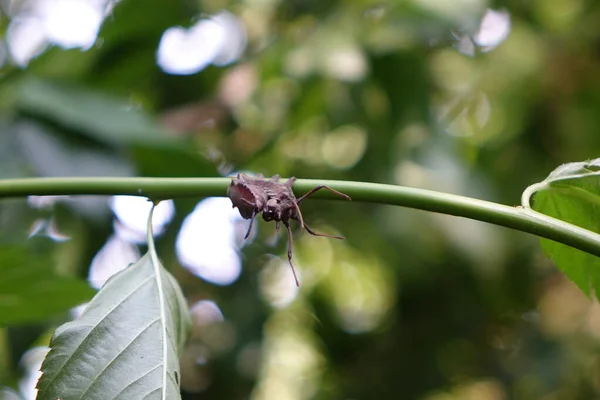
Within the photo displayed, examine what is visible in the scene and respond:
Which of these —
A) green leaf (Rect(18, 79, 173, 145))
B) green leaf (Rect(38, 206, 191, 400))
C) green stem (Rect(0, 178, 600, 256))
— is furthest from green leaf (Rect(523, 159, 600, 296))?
green leaf (Rect(18, 79, 173, 145))

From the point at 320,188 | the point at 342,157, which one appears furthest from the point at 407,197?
the point at 342,157

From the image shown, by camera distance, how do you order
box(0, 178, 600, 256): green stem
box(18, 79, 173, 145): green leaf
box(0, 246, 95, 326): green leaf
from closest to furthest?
box(0, 178, 600, 256): green stem → box(0, 246, 95, 326): green leaf → box(18, 79, 173, 145): green leaf

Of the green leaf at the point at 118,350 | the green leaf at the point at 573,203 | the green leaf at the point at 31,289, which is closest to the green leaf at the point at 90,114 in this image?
the green leaf at the point at 31,289

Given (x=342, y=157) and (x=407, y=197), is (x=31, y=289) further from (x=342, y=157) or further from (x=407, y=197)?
(x=342, y=157)

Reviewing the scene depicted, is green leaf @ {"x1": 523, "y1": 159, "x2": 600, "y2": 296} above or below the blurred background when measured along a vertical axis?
above

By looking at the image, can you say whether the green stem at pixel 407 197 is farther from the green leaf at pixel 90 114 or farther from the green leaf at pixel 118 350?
the green leaf at pixel 90 114

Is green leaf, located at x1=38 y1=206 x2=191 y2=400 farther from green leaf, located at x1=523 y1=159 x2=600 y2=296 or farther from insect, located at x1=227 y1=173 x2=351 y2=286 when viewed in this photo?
green leaf, located at x1=523 y1=159 x2=600 y2=296

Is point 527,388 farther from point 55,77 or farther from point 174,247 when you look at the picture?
point 55,77
